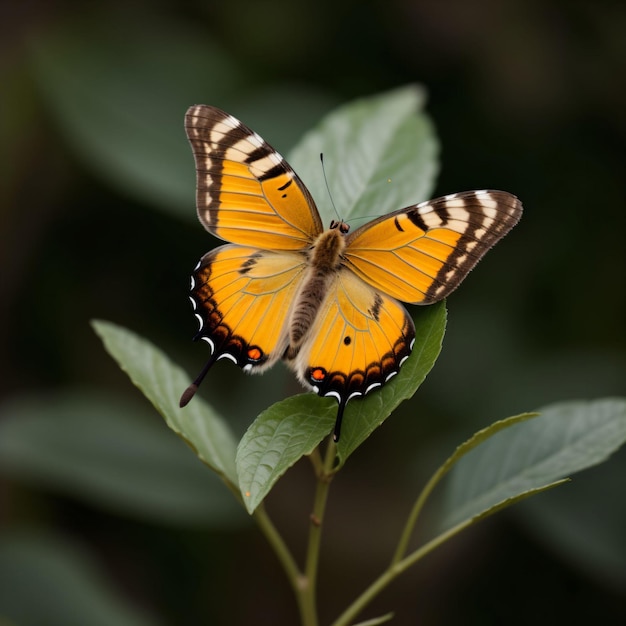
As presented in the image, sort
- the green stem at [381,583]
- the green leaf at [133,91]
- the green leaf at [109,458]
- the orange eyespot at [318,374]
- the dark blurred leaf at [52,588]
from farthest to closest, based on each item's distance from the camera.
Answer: the green leaf at [133,91], the green leaf at [109,458], the dark blurred leaf at [52,588], the orange eyespot at [318,374], the green stem at [381,583]

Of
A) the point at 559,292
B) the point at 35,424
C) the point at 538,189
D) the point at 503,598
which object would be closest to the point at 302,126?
the point at 538,189

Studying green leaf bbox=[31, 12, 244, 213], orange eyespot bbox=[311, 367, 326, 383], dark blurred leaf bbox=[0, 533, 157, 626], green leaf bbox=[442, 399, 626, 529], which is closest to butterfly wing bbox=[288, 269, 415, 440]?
orange eyespot bbox=[311, 367, 326, 383]

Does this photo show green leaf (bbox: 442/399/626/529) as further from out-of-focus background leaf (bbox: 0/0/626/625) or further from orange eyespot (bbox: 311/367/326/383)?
out-of-focus background leaf (bbox: 0/0/626/625)

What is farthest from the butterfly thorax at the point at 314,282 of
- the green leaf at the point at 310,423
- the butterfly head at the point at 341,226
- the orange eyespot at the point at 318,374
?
the green leaf at the point at 310,423

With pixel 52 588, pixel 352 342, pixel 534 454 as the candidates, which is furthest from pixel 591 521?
pixel 52 588

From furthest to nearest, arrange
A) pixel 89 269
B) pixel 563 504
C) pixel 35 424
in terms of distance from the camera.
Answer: pixel 89 269, pixel 35 424, pixel 563 504

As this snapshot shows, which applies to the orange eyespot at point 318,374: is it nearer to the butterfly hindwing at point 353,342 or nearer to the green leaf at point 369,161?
the butterfly hindwing at point 353,342

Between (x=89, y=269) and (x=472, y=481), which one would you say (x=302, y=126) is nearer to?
(x=89, y=269)
